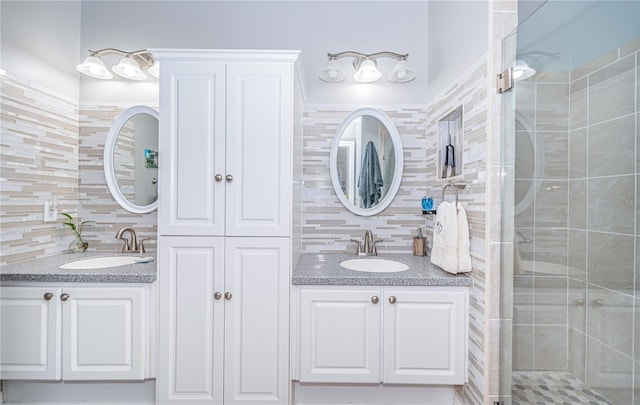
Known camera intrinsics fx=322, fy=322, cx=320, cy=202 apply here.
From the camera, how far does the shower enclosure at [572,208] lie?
3.61ft

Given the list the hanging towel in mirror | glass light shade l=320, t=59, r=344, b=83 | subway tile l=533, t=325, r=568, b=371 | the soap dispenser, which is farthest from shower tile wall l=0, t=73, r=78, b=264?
subway tile l=533, t=325, r=568, b=371

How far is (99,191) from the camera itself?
89.9 inches

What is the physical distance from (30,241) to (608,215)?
114 inches

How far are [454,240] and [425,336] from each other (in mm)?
529

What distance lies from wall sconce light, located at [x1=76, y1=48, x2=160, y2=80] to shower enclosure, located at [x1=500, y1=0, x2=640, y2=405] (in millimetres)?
2125

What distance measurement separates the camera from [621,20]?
1.09 meters

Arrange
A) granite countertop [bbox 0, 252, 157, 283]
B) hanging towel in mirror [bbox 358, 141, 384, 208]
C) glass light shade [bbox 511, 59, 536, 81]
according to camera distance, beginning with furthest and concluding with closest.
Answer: hanging towel in mirror [bbox 358, 141, 384, 208]
granite countertop [bbox 0, 252, 157, 283]
glass light shade [bbox 511, 59, 536, 81]

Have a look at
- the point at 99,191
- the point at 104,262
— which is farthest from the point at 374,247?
the point at 99,191

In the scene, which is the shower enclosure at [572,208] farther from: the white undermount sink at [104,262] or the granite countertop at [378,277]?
the white undermount sink at [104,262]

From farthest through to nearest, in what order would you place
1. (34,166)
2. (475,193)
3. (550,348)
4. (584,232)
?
(34,166)
(475,193)
(550,348)
(584,232)

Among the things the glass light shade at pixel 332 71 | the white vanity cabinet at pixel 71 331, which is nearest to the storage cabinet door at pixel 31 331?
the white vanity cabinet at pixel 71 331

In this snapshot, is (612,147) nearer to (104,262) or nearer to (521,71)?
(521,71)

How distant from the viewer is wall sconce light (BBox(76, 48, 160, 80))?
6.81 feet

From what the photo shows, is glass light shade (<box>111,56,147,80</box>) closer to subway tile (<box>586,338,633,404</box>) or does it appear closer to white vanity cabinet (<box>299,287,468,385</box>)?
white vanity cabinet (<box>299,287,468,385</box>)
